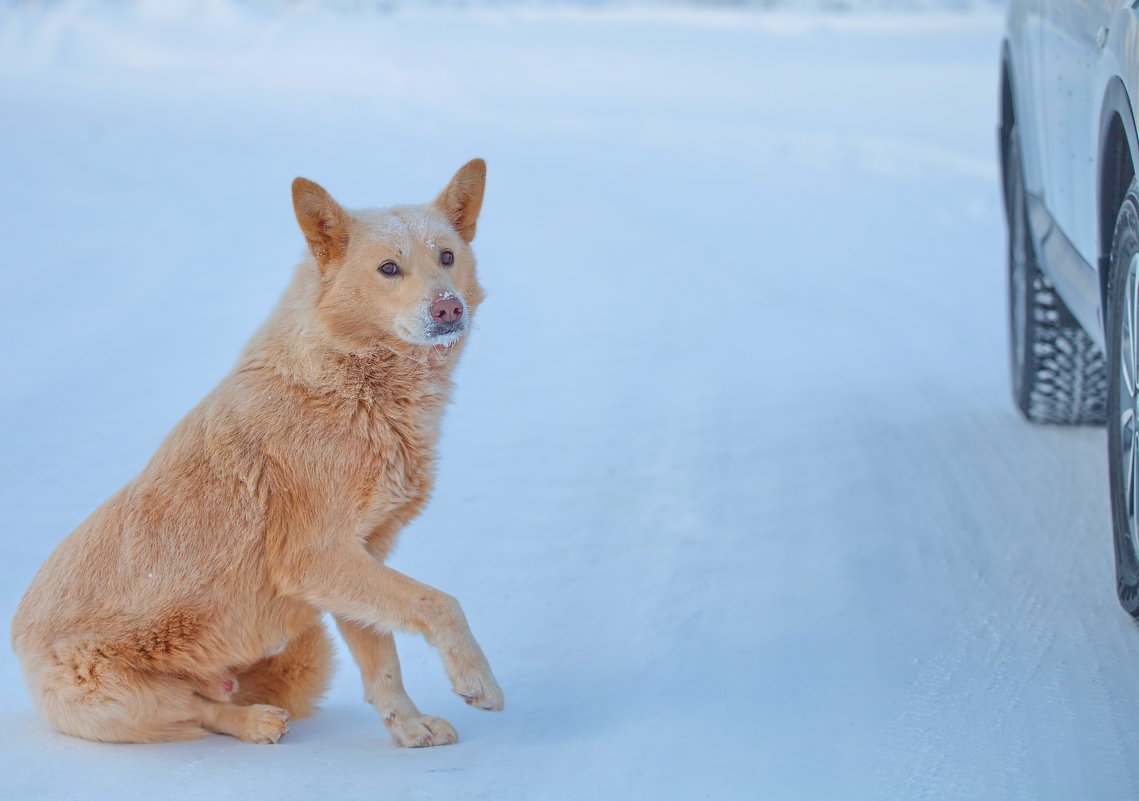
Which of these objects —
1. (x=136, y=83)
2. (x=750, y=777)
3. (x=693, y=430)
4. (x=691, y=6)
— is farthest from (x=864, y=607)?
(x=691, y=6)

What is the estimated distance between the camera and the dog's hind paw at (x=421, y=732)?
134 inches

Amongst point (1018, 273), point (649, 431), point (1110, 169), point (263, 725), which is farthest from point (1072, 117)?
point (263, 725)

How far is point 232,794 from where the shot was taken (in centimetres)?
289

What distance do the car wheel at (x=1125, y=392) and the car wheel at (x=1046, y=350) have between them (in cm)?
198

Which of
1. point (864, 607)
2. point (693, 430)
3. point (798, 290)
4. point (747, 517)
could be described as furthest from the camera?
point (798, 290)

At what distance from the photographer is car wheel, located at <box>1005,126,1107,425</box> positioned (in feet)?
18.1

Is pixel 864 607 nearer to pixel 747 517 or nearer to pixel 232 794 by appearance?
pixel 747 517

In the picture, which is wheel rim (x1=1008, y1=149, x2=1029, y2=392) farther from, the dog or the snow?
the dog

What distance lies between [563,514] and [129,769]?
7.95 ft

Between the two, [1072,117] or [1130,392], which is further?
[1072,117]

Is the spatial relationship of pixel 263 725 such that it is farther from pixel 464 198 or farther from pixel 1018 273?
pixel 1018 273

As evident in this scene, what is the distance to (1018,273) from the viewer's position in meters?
5.91

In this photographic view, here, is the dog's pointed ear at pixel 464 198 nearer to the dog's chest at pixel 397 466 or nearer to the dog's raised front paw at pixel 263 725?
the dog's chest at pixel 397 466

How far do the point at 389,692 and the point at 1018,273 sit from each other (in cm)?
387
